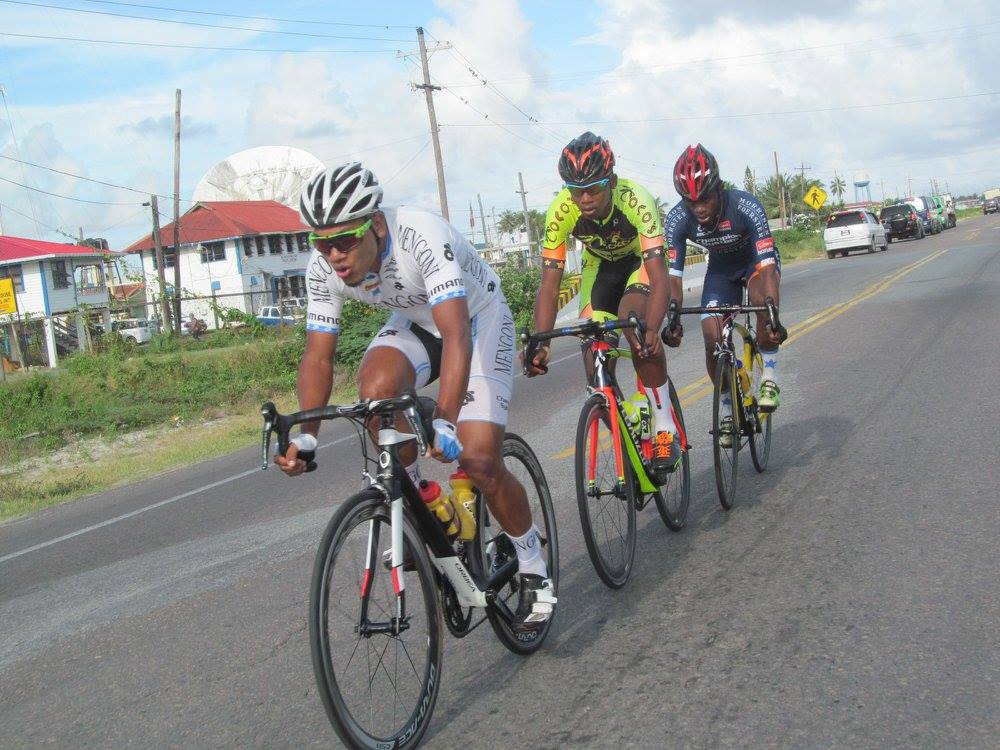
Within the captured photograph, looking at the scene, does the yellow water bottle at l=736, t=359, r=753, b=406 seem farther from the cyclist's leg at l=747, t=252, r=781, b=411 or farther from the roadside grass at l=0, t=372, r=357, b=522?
the roadside grass at l=0, t=372, r=357, b=522

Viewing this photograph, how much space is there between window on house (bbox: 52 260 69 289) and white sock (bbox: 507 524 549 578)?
5611 centimetres

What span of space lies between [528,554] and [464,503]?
0.36 meters

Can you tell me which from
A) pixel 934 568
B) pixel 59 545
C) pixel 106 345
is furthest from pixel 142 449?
pixel 106 345

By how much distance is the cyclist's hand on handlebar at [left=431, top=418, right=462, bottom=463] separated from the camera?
11.0 feet

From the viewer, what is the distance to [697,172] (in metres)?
6.65

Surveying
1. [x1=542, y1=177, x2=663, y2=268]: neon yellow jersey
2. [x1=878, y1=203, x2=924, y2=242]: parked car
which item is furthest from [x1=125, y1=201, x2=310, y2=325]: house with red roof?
[x1=542, y1=177, x2=663, y2=268]: neon yellow jersey

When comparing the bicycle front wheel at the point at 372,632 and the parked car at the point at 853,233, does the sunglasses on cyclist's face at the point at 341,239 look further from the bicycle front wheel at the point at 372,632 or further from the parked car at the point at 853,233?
the parked car at the point at 853,233

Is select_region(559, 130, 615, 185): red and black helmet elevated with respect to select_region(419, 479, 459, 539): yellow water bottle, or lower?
elevated

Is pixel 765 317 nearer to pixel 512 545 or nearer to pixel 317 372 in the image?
pixel 512 545

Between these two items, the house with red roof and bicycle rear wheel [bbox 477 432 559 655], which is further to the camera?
the house with red roof

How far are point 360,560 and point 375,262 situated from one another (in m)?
1.24

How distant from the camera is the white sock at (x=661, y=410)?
5926 mm

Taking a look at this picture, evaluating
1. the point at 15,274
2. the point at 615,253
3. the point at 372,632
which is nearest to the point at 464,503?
the point at 372,632

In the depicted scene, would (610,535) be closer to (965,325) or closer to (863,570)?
(863,570)
